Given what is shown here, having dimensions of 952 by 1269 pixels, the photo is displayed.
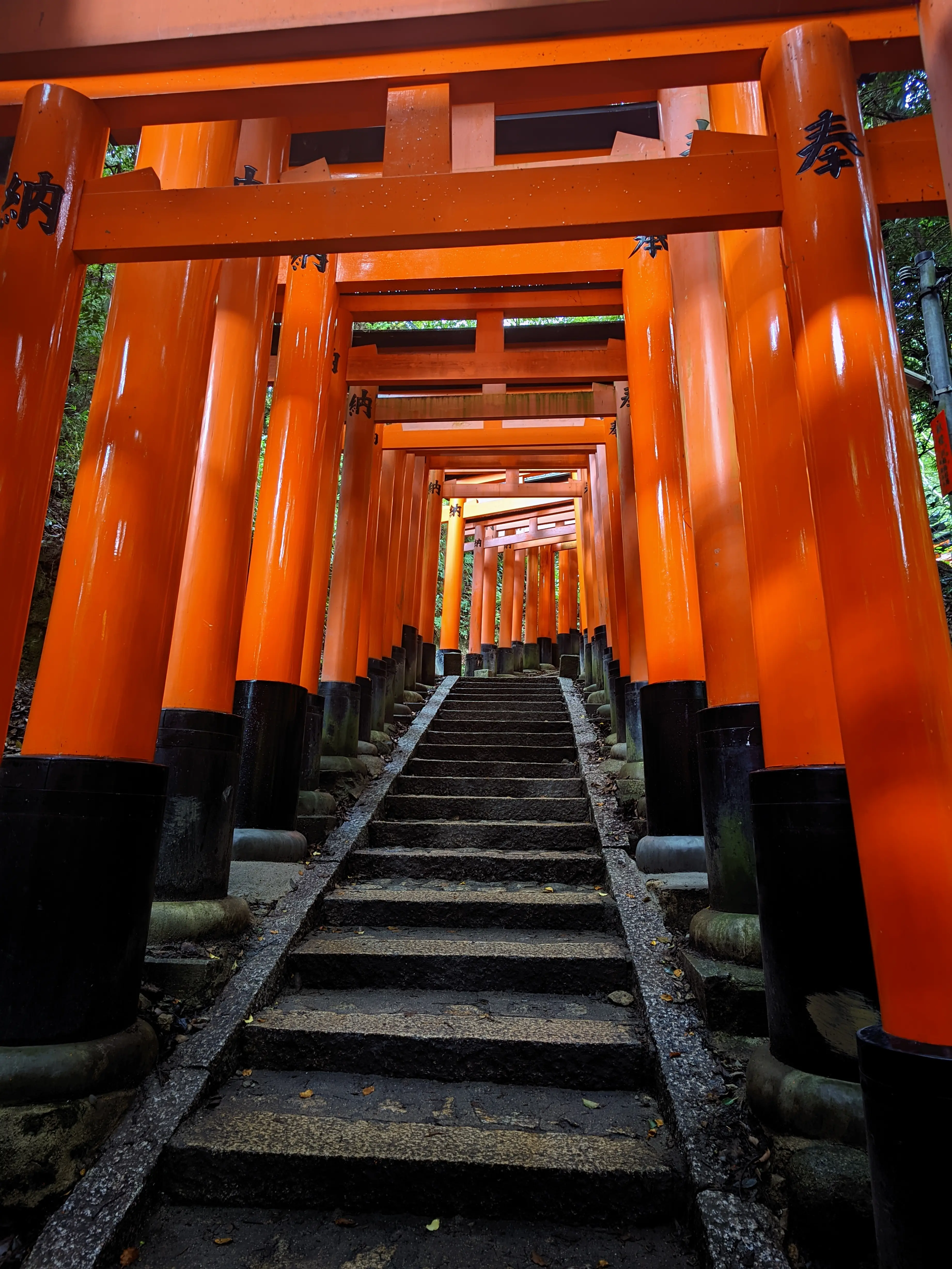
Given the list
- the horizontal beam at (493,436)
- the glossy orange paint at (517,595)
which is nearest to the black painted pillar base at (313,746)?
the horizontal beam at (493,436)

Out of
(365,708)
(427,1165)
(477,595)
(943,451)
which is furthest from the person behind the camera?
(477,595)

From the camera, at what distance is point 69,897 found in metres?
2.47

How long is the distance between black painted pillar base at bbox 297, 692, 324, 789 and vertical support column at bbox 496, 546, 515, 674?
12681 mm

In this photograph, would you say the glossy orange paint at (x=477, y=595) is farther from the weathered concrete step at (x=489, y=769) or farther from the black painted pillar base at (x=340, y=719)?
the weathered concrete step at (x=489, y=769)

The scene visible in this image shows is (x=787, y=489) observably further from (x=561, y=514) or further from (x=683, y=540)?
(x=561, y=514)

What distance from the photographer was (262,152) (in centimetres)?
483

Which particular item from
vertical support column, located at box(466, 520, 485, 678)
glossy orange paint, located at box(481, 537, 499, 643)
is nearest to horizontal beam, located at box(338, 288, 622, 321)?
vertical support column, located at box(466, 520, 485, 678)

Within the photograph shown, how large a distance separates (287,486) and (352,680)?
8.17 feet

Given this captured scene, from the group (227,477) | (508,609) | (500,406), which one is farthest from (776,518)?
(508,609)

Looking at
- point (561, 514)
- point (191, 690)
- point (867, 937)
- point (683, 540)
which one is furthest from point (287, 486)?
point (561, 514)

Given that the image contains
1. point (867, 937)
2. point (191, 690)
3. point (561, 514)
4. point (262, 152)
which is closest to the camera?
point (867, 937)

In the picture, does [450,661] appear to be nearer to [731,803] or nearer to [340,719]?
[340,719]

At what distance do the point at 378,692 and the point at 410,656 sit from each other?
3.02 metres

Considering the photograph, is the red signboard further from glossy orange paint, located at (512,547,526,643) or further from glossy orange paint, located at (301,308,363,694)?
glossy orange paint, located at (512,547,526,643)
